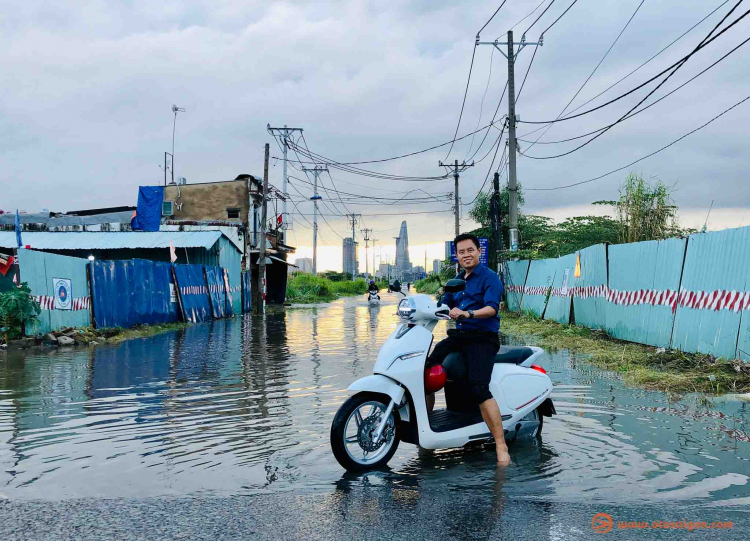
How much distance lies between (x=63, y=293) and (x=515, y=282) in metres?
17.1

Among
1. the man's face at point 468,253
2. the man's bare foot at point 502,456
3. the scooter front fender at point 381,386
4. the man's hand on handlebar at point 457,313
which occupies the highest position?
the man's face at point 468,253

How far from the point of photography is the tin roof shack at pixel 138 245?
29.4m

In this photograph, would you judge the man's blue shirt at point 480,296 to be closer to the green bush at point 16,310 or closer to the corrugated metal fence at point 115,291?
the green bush at point 16,310

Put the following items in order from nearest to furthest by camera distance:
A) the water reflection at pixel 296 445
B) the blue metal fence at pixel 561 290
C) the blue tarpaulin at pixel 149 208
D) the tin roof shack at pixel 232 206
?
1. the water reflection at pixel 296 445
2. the blue metal fence at pixel 561 290
3. the blue tarpaulin at pixel 149 208
4. the tin roof shack at pixel 232 206

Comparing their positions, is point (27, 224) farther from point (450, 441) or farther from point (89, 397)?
point (450, 441)

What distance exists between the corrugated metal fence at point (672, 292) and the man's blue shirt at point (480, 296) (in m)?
5.39

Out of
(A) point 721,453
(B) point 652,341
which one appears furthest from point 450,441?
(B) point 652,341

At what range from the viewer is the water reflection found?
15.2 ft

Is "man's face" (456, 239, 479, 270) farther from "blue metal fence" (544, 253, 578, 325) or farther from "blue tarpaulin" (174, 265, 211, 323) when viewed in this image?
"blue tarpaulin" (174, 265, 211, 323)

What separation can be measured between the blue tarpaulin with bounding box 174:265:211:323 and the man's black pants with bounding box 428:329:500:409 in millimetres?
19878

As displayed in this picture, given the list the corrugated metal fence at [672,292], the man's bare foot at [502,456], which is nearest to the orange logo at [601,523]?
the man's bare foot at [502,456]

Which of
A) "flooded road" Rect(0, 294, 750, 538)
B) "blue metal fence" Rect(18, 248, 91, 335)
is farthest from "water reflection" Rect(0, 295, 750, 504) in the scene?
"blue metal fence" Rect(18, 248, 91, 335)

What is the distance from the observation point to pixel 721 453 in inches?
213

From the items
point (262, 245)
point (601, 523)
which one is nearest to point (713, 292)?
point (601, 523)
